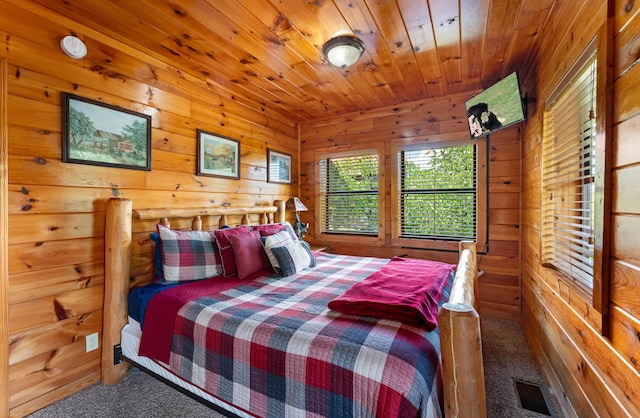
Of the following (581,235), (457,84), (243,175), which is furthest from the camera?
(243,175)

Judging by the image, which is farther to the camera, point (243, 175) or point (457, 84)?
point (243, 175)

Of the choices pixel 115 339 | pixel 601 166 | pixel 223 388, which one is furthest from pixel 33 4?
pixel 601 166

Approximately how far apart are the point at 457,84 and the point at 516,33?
0.89 meters

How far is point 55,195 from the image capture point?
6.03 feet

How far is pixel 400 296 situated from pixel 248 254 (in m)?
1.28

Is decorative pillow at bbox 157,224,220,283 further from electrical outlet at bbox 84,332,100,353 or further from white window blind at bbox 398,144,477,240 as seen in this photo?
white window blind at bbox 398,144,477,240

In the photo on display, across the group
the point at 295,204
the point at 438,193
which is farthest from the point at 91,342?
the point at 438,193

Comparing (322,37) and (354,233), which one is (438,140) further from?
(322,37)

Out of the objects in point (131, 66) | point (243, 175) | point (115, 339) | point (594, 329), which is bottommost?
point (115, 339)

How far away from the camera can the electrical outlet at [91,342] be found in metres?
1.99

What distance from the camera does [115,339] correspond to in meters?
2.01

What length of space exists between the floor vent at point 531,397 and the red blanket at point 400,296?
823mm

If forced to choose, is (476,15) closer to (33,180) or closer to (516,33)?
(516,33)

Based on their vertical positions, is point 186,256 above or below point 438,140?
below
